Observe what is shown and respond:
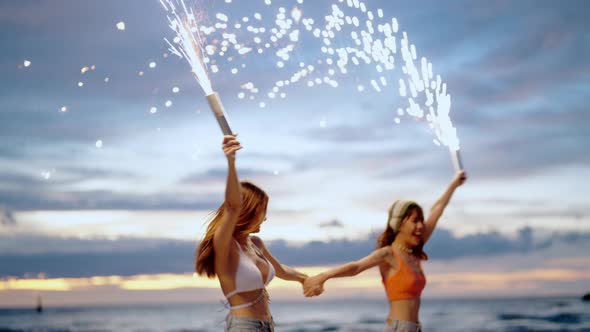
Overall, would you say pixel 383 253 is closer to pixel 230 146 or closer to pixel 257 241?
pixel 257 241

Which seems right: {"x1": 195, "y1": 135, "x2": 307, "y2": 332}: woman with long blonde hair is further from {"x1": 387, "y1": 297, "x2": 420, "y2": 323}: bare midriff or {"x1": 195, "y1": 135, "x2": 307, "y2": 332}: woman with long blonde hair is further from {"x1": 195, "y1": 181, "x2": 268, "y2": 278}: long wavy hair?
{"x1": 387, "y1": 297, "x2": 420, "y2": 323}: bare midriff

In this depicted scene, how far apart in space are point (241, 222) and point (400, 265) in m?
2.29

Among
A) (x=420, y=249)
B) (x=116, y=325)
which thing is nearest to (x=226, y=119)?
(x=420, y=249)

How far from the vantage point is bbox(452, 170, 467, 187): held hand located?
8.43 metres

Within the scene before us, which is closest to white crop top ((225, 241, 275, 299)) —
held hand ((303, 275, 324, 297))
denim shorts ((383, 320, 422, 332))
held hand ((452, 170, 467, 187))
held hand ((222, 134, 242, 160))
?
held hand ((222, 134, 242, 160))

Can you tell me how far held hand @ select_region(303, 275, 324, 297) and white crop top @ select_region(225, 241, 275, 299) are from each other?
1.47 m

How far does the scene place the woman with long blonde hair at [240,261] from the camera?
19.4ft

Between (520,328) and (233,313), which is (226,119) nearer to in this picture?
(233,313)

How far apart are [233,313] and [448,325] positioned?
5372 cm

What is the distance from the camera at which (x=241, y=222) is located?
6223mm

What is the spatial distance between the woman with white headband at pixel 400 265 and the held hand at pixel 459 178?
0.42 metres

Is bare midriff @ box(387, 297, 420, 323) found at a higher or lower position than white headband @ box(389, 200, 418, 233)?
lower

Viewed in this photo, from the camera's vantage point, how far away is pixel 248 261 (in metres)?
6.14

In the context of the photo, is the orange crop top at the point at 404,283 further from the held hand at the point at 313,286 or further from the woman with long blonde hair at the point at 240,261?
the woman with long blonde hair at the point at 240,261
